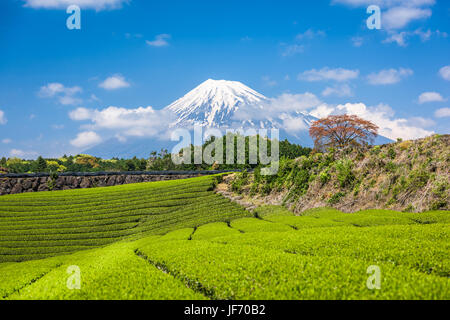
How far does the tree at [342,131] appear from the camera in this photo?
150 feet

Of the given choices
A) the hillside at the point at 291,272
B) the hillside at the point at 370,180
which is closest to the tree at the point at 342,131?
the hillside at the point at 370,180

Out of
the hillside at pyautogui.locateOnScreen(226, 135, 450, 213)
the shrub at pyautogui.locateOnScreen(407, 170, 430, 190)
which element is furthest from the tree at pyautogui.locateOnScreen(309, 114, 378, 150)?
the shrub at pyautogui.locateOnScreen(407, 170, 430, 190)

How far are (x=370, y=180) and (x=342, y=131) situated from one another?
27629 millimetres

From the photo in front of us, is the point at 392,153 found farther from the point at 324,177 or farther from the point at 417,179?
the point at 324,177

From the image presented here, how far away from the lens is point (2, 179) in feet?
137

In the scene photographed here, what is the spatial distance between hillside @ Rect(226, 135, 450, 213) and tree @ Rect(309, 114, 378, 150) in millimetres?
20259

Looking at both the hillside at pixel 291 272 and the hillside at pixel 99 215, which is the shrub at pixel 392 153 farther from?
the hillside at pixel 99 215

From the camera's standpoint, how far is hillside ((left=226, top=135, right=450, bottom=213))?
671 inches

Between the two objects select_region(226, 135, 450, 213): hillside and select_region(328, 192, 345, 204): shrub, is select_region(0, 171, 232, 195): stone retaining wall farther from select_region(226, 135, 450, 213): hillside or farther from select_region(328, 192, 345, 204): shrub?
select_region(328, 192, 345, 204): shrub

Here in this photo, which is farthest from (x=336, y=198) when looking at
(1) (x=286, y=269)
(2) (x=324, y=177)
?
(1) (x=286, y=269)

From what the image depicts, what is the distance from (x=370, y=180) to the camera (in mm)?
20562

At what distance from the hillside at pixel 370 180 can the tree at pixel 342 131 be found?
2026 centimetres

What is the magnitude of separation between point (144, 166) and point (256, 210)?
221 feet
